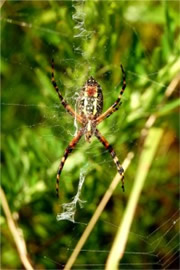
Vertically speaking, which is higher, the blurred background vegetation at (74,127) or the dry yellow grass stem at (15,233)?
the blurred background vegetation at (74,127)

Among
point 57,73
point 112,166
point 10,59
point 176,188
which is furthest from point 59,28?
point 176,188

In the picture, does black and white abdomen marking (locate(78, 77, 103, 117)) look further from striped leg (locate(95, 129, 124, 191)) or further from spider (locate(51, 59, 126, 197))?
striped leg (locate(95, 129, 124, 191))

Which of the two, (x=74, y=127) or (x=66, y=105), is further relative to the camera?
(x=74, y=127)

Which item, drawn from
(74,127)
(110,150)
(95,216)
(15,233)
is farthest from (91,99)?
(15,233)

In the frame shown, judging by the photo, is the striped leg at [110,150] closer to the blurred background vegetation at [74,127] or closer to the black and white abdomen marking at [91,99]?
the blurred background vegetation at [74,127]

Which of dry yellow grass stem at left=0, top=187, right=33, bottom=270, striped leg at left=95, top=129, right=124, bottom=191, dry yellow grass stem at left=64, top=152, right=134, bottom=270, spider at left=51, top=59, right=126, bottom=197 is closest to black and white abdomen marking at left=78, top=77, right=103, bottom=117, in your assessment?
spider at left=51, top=59, right=126, bottom=197

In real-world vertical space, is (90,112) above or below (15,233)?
above

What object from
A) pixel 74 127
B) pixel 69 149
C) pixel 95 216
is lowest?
pixel 95 216

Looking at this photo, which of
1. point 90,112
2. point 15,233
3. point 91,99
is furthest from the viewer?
point 15,233

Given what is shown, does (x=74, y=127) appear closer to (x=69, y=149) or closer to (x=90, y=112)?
(x=69, y=149)

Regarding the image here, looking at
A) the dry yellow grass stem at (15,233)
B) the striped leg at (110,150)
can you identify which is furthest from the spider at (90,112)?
the dry yellow grass stem at (15,233)
